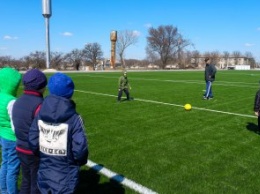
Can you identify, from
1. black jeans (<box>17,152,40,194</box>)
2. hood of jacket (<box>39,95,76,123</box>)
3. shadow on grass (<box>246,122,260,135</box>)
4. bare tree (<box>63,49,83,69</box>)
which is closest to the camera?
hood of jacket (<box>39,95,76,123</box>)

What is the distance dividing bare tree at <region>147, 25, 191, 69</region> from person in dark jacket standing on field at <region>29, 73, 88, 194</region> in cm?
9879

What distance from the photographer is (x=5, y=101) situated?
3.66 metres

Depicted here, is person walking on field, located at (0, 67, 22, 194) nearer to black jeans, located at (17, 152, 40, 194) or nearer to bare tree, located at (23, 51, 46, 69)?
black jeans, located at (17, 152, 40, 194)

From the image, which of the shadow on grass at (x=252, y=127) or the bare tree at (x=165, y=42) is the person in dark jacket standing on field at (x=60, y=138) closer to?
the shadow on grass at (x=252, y=127)

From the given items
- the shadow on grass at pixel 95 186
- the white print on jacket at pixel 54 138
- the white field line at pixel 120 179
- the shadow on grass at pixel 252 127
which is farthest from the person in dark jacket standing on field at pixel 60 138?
the shadow on grass at pixel 252 127

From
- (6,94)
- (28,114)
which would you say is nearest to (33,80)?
(28,114)

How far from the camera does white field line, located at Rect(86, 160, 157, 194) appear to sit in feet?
14.3

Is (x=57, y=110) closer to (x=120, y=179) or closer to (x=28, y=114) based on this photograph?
(x=28, y=114)

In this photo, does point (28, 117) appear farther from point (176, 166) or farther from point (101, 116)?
point (101, 116)

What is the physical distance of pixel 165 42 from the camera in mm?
99938

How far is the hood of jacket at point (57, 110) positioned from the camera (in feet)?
8.97

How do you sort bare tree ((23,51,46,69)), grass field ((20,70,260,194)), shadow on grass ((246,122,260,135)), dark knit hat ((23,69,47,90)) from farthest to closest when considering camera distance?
bare tree ((23,51,46,69))
shadow on grass ((246,122,260,135))
grass field ((20,70,260,194))
dark knit hat ((23,69,47,90))

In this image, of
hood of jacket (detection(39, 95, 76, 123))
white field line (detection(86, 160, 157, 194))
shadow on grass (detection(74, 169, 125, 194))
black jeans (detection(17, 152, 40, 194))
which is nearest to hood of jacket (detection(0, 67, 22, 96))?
black jeans (detection(17, 152, 40, 194))

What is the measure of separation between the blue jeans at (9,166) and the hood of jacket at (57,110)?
1.26 m
